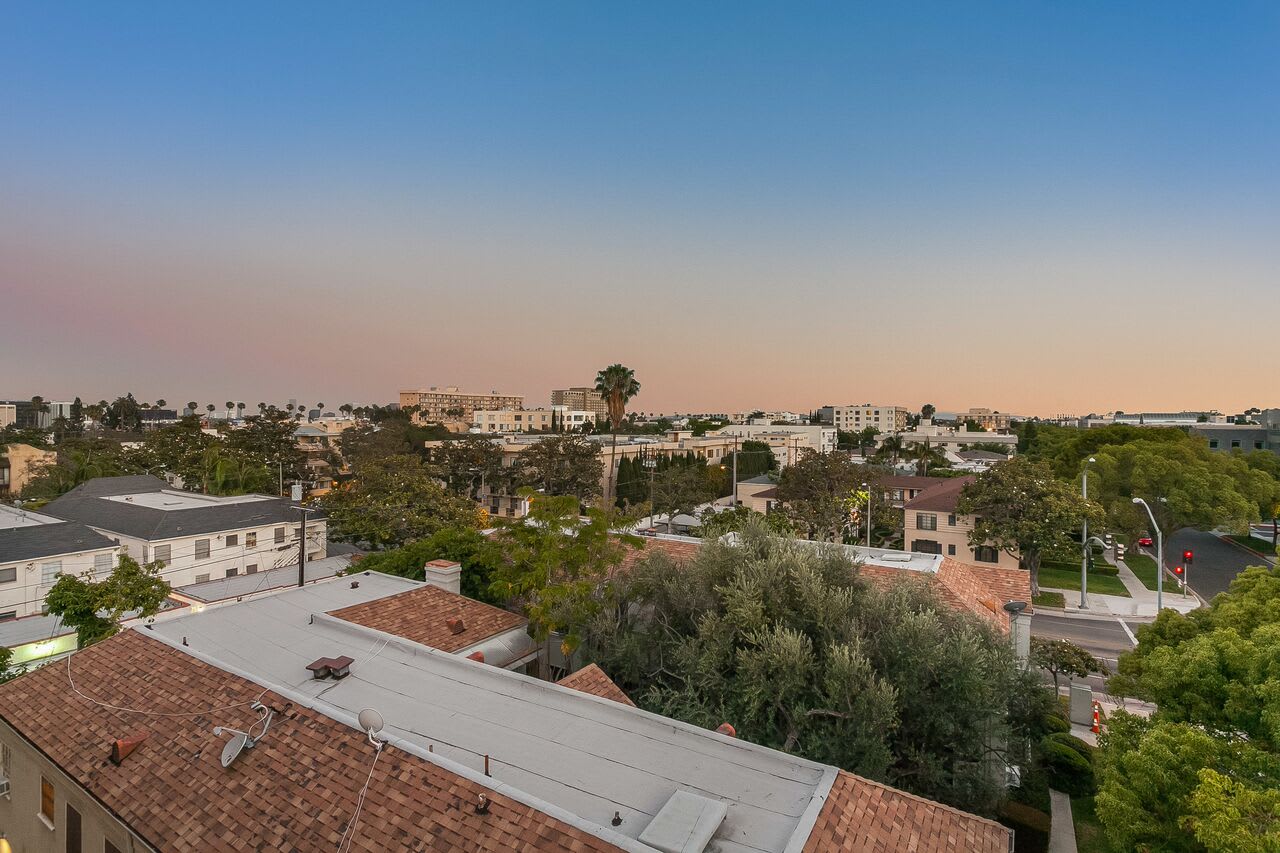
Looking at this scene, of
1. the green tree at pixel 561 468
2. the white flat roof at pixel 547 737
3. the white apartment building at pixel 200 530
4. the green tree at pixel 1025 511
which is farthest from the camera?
the green tree at pixel 561 468

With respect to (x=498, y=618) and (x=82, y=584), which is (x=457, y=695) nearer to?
(x=498, y=618)

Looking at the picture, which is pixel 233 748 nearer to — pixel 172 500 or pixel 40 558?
pixel 40 558

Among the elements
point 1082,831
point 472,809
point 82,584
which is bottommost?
point 1082,831

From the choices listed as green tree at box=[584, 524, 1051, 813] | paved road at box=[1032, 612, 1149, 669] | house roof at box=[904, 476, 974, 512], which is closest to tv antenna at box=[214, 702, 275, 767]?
green tree at box=[584, 524, 1051, 813]

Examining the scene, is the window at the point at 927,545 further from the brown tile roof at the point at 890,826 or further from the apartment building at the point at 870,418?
the apartment building at the point at 870,418

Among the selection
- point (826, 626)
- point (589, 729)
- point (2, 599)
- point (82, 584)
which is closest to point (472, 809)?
point (589, 729)

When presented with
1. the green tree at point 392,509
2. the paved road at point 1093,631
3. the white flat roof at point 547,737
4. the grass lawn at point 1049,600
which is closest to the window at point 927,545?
the grass lawn at point 1049,600
